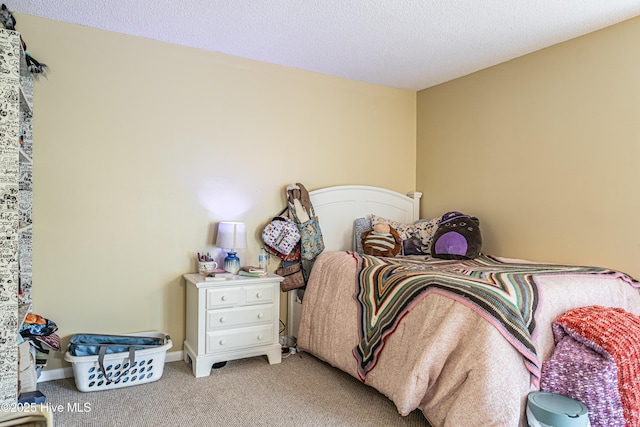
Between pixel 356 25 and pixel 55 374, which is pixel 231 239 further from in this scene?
pixel 356 25

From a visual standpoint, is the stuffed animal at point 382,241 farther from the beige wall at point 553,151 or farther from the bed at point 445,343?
the beige wall at point 553,151

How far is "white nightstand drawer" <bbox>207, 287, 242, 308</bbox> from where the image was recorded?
2.83 meters

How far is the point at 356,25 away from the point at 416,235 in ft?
5.70

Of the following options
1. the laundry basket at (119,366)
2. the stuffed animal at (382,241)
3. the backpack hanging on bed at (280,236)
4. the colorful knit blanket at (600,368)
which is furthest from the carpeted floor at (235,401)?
the stuffed animal at (382,241)

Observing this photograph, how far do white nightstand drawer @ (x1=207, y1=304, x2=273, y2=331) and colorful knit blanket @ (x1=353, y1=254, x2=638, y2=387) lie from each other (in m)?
0.68

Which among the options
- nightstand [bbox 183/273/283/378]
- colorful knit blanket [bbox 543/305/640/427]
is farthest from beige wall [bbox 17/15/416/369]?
colorful knit blanket [bbox 543/305/640/427]

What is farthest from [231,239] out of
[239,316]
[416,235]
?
[416,235]

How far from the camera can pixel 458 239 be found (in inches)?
127

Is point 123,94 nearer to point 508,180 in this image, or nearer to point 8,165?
point 8,165

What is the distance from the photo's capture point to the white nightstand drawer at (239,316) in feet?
9.33

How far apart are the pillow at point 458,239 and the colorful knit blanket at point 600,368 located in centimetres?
115

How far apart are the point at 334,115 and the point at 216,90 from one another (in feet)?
3.38

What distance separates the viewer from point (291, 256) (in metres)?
3.34

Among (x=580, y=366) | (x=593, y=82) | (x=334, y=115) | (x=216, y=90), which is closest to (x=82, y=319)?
(x=216, y=90)
